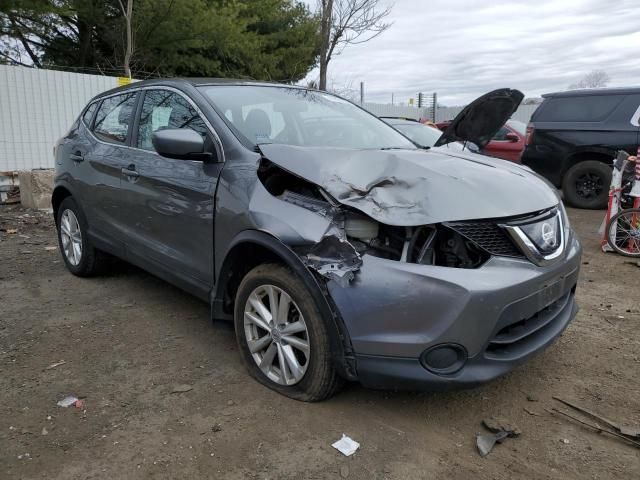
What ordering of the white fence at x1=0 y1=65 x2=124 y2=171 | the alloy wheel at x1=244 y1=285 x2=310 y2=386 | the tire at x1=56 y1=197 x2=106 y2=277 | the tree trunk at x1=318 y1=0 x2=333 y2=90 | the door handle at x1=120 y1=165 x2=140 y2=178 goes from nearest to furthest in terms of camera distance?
the alloy wheel at x1=244 y1=285 x2=310 y2=386
the door handle at x1=120 y1=165 x2=140 y2=178
the tire at x1=56 y1=197 x2=106 y2=277
the white fence at x1=0 y1=65 x2=124 y2=171
the tree trunk at x1=318 y1=0 x2=333 y2=90

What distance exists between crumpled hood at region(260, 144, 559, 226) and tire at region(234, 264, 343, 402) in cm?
53

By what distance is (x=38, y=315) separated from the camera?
4.07m

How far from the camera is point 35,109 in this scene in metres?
10.1

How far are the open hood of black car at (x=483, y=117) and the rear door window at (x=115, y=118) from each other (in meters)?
2.39

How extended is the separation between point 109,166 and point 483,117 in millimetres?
2919

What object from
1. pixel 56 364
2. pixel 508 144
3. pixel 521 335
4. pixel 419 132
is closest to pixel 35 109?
pixel 419 132

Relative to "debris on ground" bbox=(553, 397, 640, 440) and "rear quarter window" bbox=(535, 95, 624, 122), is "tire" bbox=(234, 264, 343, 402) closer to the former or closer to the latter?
"debris on ground" bbox=(553, 397, 640, 440)

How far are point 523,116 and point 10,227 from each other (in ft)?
66.1

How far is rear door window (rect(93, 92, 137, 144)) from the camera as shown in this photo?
4.10 metres

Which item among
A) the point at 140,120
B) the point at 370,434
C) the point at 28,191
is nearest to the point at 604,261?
the point at 370,434

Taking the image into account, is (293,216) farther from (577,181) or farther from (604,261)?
(577,181)

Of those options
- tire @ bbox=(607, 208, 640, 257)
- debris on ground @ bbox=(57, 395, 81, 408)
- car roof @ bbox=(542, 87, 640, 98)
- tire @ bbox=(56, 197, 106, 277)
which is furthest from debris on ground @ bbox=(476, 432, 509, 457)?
car roof @ bbox=(542, 87, 640, 98)

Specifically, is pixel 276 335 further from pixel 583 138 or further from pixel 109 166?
pixel 583 138

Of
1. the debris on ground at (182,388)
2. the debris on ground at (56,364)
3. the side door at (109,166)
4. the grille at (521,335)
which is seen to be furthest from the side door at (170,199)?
the grille at (521,335)
